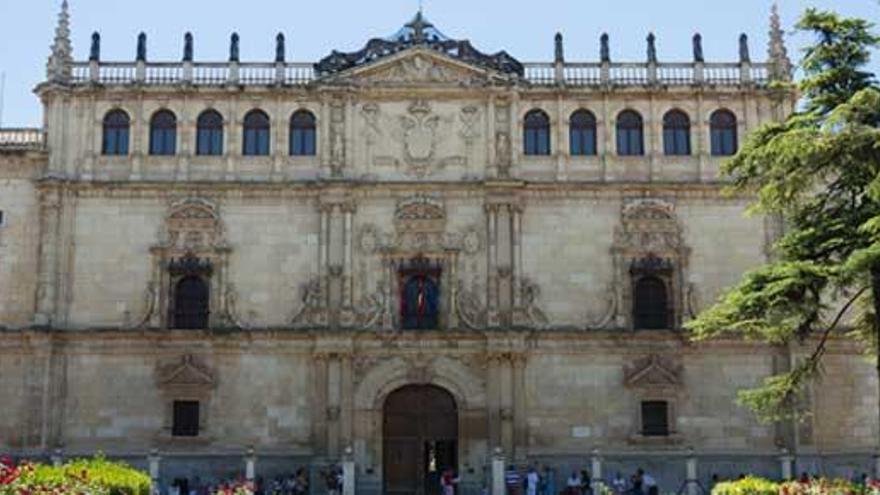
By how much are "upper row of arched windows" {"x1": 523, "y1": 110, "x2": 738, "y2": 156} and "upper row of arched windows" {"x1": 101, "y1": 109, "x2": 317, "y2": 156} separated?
7.46 m

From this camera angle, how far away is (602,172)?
41.1m

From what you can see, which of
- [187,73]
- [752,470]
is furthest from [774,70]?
[187,73]

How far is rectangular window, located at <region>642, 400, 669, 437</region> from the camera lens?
39656 millimetres

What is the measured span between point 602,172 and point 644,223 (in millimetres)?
2208

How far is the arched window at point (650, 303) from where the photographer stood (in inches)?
1594

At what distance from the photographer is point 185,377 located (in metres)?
39.3

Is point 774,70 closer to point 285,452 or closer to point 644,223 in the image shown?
point 644,223

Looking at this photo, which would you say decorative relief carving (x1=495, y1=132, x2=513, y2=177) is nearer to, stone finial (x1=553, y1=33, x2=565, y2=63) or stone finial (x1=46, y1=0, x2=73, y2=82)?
stone finial (x1=553, y1=33, x2=565, y2=63)

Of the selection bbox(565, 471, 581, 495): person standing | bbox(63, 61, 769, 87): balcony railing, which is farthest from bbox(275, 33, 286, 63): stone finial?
bbox(565, 471, 581, 495): person standing

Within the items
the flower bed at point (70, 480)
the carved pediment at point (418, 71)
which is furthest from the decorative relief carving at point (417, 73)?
the flower bed at point (70, 480)

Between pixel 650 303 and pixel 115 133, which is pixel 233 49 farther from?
pixel 650 303

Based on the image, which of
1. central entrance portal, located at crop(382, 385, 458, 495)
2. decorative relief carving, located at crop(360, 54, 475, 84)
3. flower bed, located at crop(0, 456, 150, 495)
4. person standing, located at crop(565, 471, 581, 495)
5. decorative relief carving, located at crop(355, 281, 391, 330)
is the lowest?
person standing, located at crop(565, 471, 581, 495)

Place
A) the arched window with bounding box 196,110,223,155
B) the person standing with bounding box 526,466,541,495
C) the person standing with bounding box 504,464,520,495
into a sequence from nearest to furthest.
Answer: the person standing with bounding box 526,466,541,495 → the person standing with bounding box 504,464,520,495 → the arched window with bounding box 196,110,223,155

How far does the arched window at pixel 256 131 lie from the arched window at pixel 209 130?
2.84 ft
